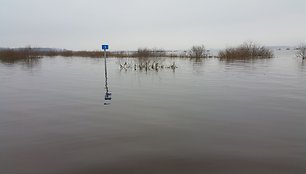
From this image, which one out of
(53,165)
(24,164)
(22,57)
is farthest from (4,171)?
(22,57)

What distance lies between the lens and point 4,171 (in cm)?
411

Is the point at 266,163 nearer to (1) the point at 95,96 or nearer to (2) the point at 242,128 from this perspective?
(2) the point at 242,128

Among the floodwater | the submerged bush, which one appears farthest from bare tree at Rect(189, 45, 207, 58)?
the floodwater

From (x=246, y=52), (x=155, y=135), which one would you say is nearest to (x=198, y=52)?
(x=246, y=52)

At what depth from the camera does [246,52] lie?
1834 inches

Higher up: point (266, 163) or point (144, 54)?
point (144, 54)

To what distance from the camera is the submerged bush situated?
4506 cm

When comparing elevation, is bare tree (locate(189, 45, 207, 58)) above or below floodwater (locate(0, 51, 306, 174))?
above

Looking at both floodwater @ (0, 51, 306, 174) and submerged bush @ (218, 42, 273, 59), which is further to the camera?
submerged bush @ (218, 42, 273, 59)

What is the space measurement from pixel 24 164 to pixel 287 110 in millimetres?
7378

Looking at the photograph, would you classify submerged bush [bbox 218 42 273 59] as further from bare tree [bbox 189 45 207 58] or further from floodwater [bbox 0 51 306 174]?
floodwater [bbox 0 51 306 174]

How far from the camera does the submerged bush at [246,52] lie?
148 ft

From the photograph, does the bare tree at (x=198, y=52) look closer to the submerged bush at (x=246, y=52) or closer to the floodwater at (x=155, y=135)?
the submerged bush at (x=246, y=52)

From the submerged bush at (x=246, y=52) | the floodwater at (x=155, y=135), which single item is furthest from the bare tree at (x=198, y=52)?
the floodwater at (x=155, y=135)
